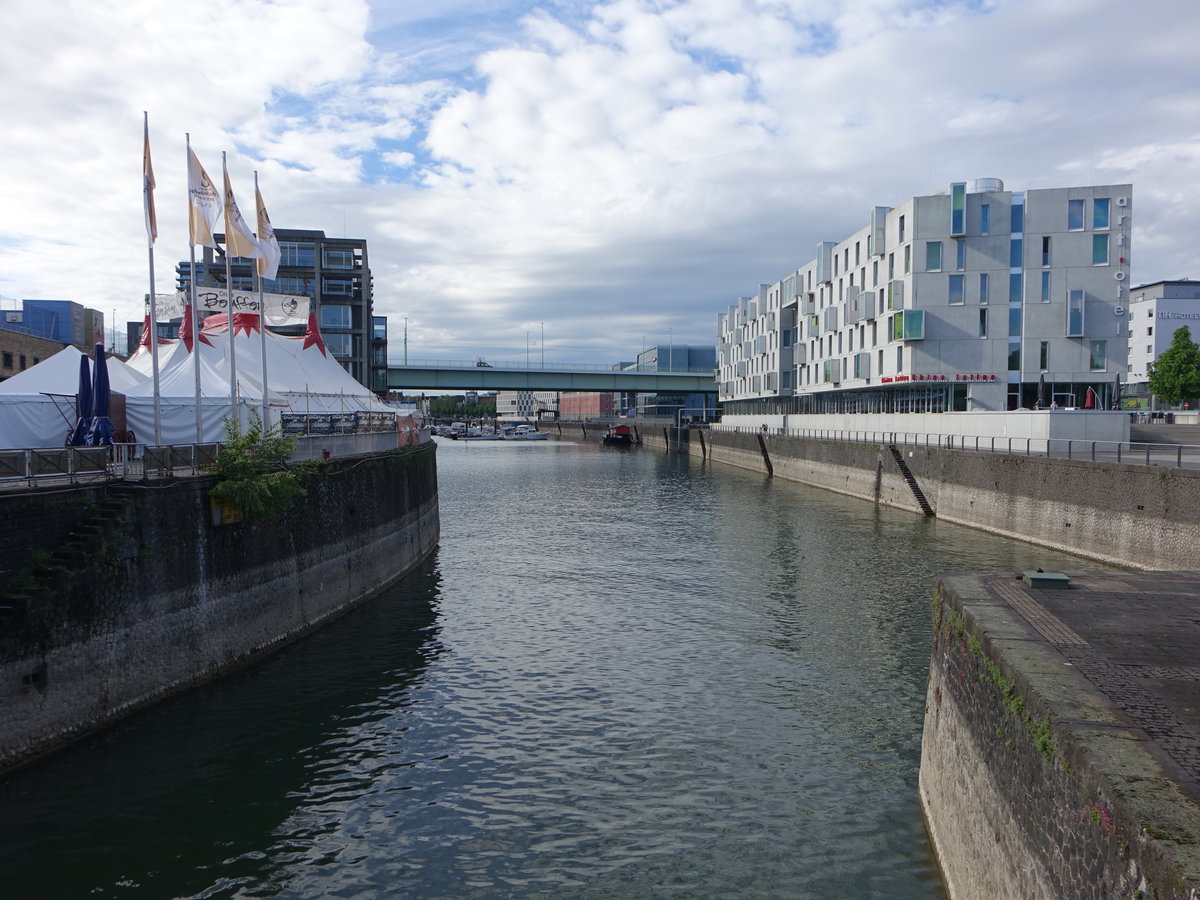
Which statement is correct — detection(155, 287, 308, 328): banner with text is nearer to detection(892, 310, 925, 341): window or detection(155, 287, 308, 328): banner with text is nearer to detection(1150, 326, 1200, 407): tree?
detection(892, 310, 925, 341): window

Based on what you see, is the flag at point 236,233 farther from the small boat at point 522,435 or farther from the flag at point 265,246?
the small boat at point 522,435

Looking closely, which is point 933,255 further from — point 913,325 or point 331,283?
point 331,283

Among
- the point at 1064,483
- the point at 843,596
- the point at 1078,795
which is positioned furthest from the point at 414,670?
the point at 1064,483

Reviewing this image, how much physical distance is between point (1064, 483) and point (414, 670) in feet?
85.2

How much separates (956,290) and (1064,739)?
196 feet

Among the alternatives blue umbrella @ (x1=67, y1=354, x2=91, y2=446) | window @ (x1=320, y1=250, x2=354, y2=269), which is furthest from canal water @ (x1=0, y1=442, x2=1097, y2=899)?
window @ (x1=320, y1=250, x2=354, y2=269)

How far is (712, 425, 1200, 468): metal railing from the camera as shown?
104 feet

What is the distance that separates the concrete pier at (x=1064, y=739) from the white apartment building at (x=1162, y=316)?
542 ft

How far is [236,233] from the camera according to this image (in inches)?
973

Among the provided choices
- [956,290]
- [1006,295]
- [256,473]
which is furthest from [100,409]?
[1006,295]

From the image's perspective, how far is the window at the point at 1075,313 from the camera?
58781mm

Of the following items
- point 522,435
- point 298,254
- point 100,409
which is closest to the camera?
point 100,409

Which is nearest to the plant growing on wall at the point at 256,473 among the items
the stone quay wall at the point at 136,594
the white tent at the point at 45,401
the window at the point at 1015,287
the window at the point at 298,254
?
the stone quay wall at the point at 136,594

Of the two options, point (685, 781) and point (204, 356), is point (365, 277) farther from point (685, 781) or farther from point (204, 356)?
point (685, 781)
